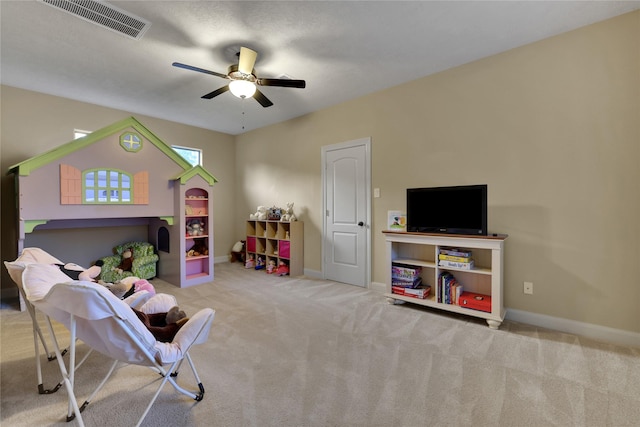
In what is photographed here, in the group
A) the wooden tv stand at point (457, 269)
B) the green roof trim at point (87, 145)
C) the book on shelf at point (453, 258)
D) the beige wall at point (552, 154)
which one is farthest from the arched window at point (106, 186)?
the book on shelf at point (453, 258)

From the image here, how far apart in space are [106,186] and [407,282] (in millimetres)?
3924

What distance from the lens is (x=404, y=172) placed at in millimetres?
3588

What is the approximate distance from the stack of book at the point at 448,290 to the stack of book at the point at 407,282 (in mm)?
189

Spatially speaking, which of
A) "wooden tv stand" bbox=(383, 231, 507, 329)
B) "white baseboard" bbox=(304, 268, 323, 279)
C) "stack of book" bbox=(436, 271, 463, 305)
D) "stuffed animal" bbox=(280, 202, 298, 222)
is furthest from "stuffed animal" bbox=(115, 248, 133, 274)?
"stack of book" bbox=(436, 271, 463, 305)

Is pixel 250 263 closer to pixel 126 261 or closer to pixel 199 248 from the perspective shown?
pixel 199 248

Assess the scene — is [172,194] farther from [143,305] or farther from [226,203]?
[143,305]

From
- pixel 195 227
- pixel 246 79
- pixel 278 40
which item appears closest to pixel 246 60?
pixel 246 79

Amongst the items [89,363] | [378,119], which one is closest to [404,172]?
[378,119]

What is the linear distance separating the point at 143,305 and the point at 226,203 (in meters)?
4.20

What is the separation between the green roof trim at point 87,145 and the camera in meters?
2.96

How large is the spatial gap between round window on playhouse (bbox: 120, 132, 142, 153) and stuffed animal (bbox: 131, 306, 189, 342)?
265cm

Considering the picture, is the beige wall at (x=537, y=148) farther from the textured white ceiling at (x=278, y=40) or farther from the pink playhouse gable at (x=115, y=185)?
the pink playhouse gable at (x=115, y=185)

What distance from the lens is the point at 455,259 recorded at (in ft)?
9.43

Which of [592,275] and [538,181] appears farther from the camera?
[538,181]
